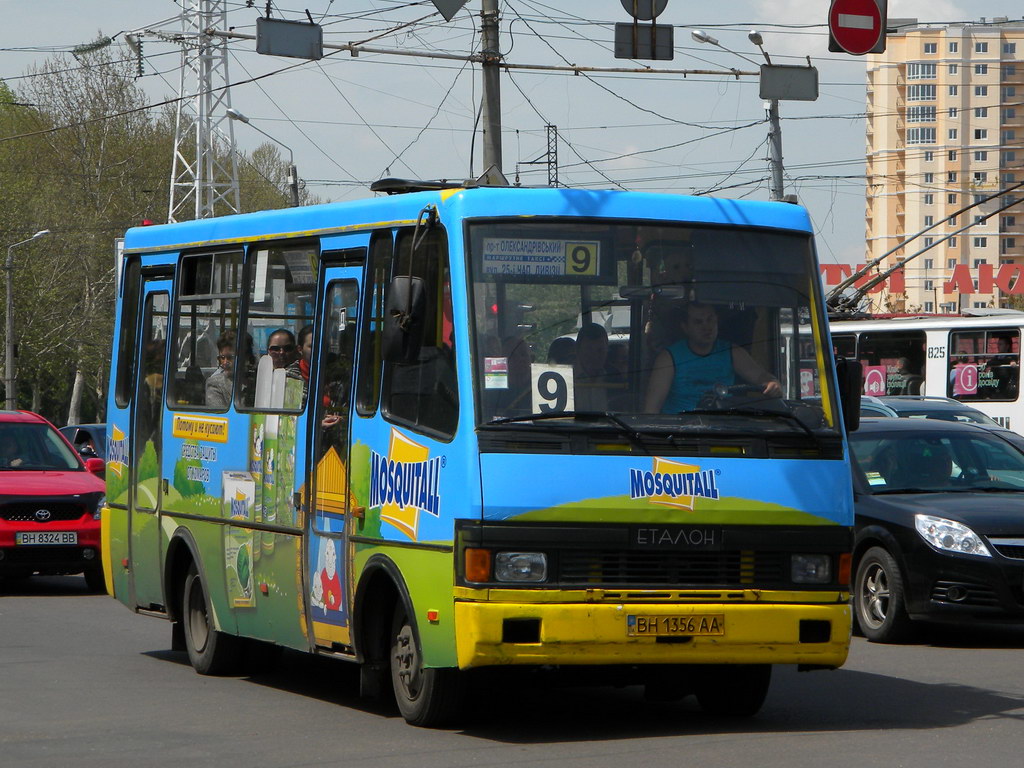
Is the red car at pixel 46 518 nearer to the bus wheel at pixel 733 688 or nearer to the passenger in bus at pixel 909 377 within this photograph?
the bus wheel at pixel 733 688

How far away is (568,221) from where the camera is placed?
8422 millimetres

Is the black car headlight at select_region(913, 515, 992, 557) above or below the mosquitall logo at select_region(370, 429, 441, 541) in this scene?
below

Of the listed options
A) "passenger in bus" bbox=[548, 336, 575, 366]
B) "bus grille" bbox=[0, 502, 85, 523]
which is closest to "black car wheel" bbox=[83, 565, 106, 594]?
"bus grille" bbox=[0, 502, 85, 523]

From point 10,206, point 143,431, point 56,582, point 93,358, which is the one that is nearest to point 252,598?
point 143,431

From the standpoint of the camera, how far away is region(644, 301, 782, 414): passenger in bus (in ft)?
27.2

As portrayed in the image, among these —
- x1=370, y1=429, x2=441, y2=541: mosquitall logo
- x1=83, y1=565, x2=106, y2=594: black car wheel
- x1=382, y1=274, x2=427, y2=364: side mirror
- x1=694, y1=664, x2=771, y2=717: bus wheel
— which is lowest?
x1=83, y1=565, x2=106, y2=594: black car wheel

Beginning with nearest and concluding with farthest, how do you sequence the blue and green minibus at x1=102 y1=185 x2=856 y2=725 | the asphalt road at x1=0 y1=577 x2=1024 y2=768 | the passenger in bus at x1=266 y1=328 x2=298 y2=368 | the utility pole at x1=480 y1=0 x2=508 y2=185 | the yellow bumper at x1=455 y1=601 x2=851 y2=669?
the asphalt road at x1=0 y1=577 x2=1024 y2=768, the yellow bumper at x1=455 y1=601 x2=851 y2=669, the blue and green minibus at x1=102 y1=185 x2=856 y2=725, the passenger in bus at x1=266 y1=328 x2=298 y2=368, the utility pole at x1=480 y1=0 x2=508 y2=185

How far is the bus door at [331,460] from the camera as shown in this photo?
9.04 m

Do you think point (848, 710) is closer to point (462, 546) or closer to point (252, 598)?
point (462, 546)

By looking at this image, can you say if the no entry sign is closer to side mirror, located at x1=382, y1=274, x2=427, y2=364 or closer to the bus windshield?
the bus windshield

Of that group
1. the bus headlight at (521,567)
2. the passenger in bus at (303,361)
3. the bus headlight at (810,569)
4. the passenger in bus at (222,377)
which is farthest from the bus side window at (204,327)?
the bus headlight at (810,569)

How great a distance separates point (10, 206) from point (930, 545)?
Answer: 174ft

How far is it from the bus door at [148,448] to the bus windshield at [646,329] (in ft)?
13.1

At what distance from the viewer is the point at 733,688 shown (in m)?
9.06
